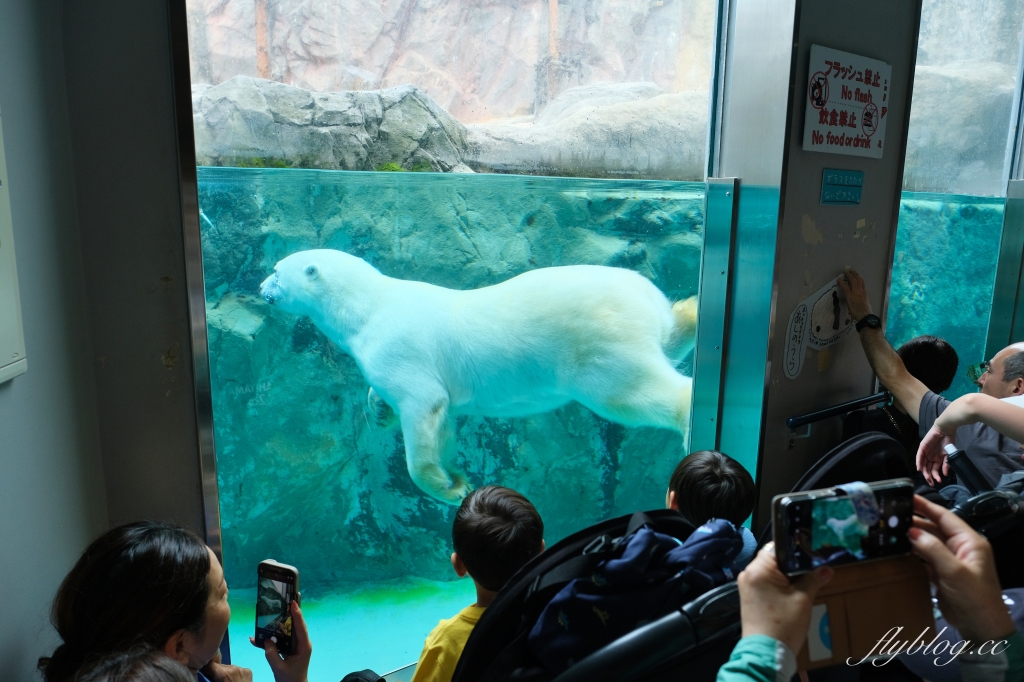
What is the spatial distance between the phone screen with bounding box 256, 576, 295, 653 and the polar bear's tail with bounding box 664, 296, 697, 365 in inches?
68.3

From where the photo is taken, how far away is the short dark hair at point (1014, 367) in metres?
2.00

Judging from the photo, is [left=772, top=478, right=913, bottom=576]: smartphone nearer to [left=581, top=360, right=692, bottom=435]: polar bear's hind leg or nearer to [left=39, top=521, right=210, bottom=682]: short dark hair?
[left=39, top=521, right=210, bottom=682]: short dark hair

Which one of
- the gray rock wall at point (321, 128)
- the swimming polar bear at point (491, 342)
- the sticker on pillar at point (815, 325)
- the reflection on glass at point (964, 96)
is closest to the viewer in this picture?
the gray rock wall at point (321, 128)

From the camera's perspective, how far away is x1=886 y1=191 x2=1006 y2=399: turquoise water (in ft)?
10.6

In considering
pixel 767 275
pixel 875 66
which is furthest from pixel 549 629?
pixel 875 66

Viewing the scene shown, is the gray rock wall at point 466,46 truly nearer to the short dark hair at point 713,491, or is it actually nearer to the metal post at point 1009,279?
the short dark hair at point 713,491

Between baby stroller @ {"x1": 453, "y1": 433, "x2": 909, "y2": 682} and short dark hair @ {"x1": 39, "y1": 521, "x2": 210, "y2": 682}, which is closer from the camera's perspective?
baby stroller @ {"x1": 453, "y1": 433, "x2": 909, "y2": 682}

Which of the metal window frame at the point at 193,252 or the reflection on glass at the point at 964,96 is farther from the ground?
the reflection on glass at the point at 964,96

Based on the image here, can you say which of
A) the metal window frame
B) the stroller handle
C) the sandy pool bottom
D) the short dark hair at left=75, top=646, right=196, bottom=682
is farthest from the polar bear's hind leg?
the short dark hair at left=75, top=646, right=196, bottom=682

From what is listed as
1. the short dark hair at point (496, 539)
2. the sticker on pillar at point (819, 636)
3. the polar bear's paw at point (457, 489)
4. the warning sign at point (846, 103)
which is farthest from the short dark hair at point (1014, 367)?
the sticker on pillar at point (819, 636)

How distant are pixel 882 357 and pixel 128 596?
92.2 inches

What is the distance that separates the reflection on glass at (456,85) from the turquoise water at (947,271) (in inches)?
54.8

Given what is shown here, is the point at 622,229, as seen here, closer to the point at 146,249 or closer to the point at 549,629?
the point at 146,249

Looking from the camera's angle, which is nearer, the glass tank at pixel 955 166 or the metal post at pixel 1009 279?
the glass tank at pixel 955 166
